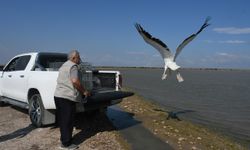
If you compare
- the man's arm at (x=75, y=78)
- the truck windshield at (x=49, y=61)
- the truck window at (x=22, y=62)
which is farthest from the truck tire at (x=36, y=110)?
the man's arm at (x=75, y=78)

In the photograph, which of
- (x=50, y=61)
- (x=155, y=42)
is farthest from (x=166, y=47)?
(x=50, y=61)

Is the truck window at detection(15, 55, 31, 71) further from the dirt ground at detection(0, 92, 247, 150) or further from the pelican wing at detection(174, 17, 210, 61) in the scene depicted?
the pelican wing at detection(174, 17, 210, 61)

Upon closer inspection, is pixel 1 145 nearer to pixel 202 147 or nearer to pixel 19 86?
pixel 19 86

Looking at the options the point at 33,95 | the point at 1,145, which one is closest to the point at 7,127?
the point at 33,95

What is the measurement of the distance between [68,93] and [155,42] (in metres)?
4.26

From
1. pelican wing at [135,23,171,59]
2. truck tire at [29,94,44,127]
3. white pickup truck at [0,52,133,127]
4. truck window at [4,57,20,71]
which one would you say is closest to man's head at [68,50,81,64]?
white pickup truck at [0,52,133,127]

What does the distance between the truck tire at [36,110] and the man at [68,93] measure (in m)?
1.54

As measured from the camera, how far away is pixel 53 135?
7.79 meters

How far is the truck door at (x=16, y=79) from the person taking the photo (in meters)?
9.18

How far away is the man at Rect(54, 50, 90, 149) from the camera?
6.57 meters

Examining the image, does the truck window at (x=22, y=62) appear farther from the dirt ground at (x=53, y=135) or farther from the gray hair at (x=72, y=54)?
the gray hair at (x=72, y=54)

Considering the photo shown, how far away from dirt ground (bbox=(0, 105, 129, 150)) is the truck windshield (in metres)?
1.58

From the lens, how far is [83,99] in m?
7.00

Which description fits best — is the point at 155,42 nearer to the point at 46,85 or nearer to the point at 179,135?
the point at 179,135
